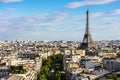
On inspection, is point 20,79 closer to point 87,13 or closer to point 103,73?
point 103,73

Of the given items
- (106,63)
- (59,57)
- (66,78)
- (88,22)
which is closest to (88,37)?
(88,22)

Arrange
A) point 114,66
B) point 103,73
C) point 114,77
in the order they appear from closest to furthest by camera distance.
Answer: point 114,77 < point 103,73 < point 114,66

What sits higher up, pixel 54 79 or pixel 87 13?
pixel 87 13

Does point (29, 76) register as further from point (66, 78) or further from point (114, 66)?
point (114, 66)

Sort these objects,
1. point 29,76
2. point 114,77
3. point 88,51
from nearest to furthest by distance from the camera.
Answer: point 114,77
point 29,76
point 88,51

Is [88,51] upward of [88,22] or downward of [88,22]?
downward

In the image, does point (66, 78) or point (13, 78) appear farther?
point (66, 78)

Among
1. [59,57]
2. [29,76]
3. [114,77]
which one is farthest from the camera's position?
[59,57]

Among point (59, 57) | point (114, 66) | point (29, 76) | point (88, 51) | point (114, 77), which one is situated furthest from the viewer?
point (88, 51)

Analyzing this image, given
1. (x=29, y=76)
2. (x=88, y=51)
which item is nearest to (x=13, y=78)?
(x=29, y=76)

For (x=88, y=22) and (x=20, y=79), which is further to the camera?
(x=88, y=22)
